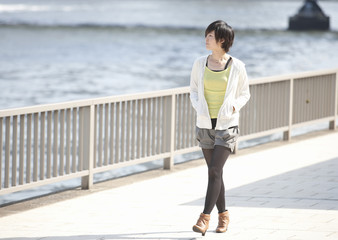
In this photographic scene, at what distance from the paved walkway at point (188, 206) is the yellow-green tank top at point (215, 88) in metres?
1.11

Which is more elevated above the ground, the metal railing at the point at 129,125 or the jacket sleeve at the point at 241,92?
the jacket sleeve at the point at 241,92

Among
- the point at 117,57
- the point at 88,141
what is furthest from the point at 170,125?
the point at 117,57

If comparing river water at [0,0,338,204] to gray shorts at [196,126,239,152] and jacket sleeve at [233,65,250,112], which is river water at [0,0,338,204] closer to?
gray shorts at [196,126,239,152]

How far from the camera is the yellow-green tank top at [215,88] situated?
296 inches

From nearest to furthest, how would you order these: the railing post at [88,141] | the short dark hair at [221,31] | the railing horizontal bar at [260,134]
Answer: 1. the short dark hair at [221,31]
2. the railing post at [88,141]
3. the railing horizontal bar at [260,134]

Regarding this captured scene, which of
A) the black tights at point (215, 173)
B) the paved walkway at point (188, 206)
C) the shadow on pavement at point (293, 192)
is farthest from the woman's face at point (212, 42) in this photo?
the shadow on pavement at point (293, 192)

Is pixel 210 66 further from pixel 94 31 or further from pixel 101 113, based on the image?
pixel 94 31

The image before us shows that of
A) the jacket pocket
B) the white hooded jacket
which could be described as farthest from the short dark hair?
the jacket pocket

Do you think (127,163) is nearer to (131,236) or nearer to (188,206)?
(188,206)

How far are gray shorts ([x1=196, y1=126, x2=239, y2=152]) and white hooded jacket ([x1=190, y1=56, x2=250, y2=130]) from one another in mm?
41

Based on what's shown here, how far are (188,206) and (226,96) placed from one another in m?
2.08

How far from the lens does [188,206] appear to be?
9297 millimetres

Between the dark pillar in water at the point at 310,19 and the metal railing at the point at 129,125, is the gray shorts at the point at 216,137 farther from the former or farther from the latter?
the dark pillar in water at the point at 310,19

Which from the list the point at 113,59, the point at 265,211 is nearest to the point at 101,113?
the point at 265,211
